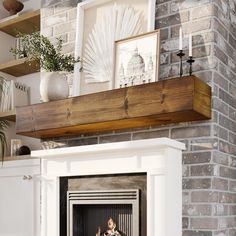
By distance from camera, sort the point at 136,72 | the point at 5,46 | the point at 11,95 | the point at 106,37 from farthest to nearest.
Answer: the point at 5,46 → the point at 11,95 → the point at 106,37 → the point at 136,72

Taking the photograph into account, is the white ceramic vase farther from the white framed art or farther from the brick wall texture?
the brick wall texture

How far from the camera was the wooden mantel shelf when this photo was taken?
88.1 inches

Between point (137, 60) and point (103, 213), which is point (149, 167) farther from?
point (137, 60)

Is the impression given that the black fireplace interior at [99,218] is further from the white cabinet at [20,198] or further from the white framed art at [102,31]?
the white framed art at [102,31]

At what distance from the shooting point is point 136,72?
8.48 ft

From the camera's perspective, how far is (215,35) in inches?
96.0

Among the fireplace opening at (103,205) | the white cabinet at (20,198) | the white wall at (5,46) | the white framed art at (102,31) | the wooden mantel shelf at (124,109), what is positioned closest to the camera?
the wooden mantel shelf at (124,109)

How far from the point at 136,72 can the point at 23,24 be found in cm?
150

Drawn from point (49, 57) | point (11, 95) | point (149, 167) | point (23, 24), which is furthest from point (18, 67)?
point (149, 167)

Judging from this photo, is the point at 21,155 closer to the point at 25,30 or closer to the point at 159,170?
the point at 25,30

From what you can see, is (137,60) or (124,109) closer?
(124,109)

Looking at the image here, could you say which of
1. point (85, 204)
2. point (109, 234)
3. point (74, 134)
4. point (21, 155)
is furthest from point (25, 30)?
point (109, 234)

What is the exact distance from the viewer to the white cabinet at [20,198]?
3184 mm

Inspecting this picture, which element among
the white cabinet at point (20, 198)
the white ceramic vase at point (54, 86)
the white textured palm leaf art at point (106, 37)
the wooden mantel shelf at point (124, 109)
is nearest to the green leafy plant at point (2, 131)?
the white cabinet at point (20, 198)
